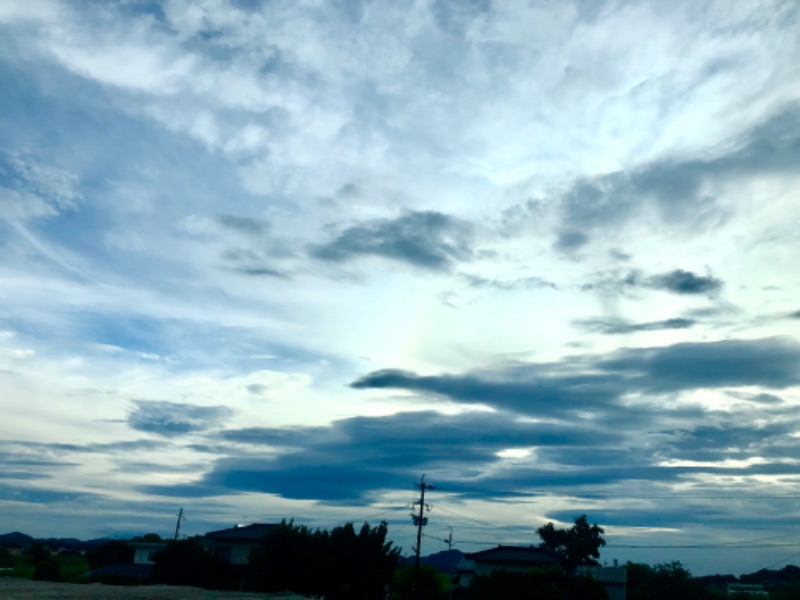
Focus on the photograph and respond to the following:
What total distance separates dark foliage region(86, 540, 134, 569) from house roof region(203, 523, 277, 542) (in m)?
27.0

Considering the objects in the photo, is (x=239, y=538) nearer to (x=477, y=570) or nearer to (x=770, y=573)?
(x=477, y=570)

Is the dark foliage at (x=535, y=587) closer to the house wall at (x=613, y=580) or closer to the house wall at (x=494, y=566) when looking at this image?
the house wall at (x=494, y=566)

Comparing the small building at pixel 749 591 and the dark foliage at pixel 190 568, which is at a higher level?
the small building at pixel 749 591

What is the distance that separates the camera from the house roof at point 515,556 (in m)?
69.0

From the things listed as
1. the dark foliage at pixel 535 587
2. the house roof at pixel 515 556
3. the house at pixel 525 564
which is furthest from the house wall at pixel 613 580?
the dark foliage at pixel 535 587

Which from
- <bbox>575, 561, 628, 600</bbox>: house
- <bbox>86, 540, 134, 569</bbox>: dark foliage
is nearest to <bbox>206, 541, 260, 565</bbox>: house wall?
<bbox>86, 540, 134, 569</bbox>: dark foliage

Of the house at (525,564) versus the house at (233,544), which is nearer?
the house at (525,564)

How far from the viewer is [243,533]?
74812mm

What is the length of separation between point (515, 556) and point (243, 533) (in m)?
29.3

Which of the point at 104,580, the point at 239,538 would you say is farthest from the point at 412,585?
the point at 104,580

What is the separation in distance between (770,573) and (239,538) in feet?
381

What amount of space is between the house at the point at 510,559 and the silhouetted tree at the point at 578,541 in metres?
26.7

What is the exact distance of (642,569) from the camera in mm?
78125

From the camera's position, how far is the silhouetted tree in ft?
321
